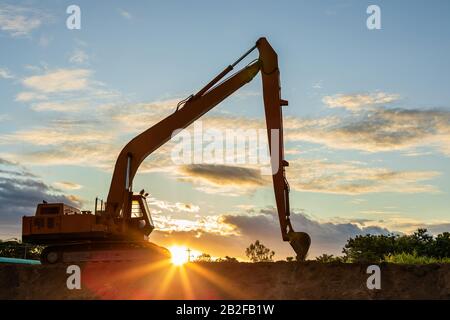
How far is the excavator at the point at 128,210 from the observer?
21.5 meters

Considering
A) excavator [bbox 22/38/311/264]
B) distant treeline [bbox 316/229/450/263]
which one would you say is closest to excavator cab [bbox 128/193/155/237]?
excavator [bbox 22/38/311/264]

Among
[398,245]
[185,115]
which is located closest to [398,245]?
[398,245]

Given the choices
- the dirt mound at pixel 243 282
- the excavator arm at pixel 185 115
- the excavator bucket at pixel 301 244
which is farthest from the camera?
the excavator arm at pixel 185 115

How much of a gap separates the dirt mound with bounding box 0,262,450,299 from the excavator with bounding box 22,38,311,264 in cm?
223

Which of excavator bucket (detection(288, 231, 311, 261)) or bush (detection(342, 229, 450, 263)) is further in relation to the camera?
bush (detection(342, 229, 450, 263))

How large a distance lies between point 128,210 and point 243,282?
695cm

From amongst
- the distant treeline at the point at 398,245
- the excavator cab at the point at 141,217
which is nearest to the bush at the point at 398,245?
the distant treeline at the point at 398,245

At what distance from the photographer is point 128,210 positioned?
2277 cm

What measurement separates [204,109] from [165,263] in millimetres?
6019

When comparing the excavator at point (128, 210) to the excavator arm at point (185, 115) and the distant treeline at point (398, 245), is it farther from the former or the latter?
the distant treeline at point (398, 245)

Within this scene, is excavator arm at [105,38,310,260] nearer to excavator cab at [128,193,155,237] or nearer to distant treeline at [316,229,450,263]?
excavator cab at [128,193,155,237]

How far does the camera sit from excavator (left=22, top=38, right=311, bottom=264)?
70.6ft

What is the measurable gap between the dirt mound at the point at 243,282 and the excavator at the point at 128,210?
2233 mm

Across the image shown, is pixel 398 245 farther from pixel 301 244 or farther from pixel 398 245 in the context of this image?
pixel 301 244
